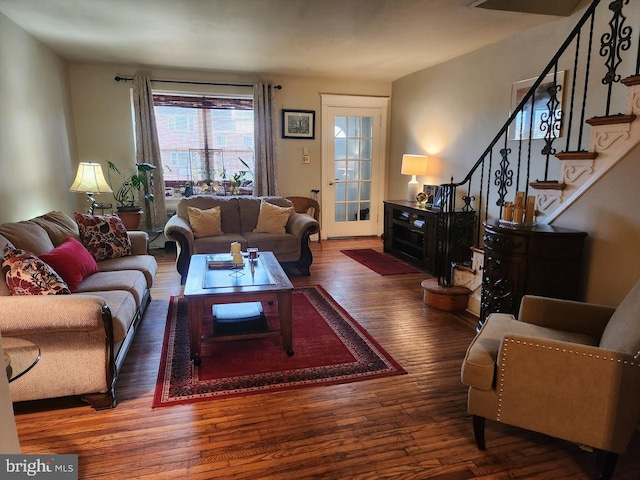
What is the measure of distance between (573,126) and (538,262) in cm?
159

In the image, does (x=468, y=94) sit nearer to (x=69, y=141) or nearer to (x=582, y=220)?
(x=582, y=220)

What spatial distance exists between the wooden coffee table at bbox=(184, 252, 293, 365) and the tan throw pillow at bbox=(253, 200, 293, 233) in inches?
70.1

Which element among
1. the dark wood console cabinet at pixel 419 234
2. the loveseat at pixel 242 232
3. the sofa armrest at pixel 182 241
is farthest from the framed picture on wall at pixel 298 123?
the sofa armrest at pixel 182 241

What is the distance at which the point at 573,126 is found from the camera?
3510 millimetres

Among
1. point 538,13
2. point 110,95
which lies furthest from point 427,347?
point 110,95

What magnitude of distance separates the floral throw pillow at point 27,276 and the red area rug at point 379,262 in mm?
3455

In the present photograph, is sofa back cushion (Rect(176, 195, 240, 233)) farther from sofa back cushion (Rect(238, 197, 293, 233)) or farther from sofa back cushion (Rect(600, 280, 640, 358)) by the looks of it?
sofa back cushion (Rect(600, 280, 640, 358))

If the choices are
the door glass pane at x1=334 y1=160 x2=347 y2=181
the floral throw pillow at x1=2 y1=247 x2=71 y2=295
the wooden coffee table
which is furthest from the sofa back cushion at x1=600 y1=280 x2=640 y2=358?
the door glass pane at x1=334 y1=160 x2=347 y2=181

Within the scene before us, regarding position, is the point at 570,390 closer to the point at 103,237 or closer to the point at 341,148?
the point at 103,237

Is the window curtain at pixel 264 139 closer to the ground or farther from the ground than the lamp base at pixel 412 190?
farther from the ground

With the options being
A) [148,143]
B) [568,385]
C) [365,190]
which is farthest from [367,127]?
[568,385]

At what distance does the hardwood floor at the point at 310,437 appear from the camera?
A: 180 cm

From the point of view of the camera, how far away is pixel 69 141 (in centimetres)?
532

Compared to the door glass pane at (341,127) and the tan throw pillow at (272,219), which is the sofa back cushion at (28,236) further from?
the door glass pane at (341,127)
